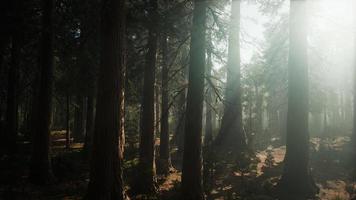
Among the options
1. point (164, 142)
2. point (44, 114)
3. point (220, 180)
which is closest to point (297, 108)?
point (220, 180)

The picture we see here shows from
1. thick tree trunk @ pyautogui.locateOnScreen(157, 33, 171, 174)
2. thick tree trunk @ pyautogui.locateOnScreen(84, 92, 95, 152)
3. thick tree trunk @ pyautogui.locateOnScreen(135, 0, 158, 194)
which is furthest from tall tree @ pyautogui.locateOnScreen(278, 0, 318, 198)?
thick tree trunk @ pyautogui.locateOnScreen(84, 92, 95, 152)

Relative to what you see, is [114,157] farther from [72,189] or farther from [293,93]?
[293,93]

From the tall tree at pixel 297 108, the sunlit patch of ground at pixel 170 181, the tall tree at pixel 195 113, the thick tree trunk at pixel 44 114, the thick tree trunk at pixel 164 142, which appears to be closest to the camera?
the tall tree at pixel 195 113

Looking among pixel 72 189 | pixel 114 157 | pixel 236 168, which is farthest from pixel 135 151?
pixel 114 157

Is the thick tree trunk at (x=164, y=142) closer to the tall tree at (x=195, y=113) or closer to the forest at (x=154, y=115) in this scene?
the forest at (x=154, y=115)

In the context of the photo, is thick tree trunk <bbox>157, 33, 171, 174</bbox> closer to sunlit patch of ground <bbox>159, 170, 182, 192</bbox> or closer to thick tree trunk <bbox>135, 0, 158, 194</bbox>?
sunlit patch of ground <bbox>159, 170, 182, 192</bbox>

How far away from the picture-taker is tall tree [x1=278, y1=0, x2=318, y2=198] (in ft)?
40.0

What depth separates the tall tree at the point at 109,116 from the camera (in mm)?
8562

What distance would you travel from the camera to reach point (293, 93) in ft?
41.2

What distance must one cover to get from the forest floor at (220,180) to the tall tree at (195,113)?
3.67ft

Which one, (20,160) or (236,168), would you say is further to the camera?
(20,160)

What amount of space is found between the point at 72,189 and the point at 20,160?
698 cm

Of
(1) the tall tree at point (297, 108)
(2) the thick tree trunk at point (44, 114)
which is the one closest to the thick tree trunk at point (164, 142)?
(2) the thick tree trunk at point (44, 114)

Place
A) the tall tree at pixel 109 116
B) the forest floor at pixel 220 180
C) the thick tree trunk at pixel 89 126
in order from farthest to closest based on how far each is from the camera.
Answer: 1. the thick tree trunk at pixel 89 126
2. the forest floor at pixel 220 180
3. the tall tree at pixel 109 116
